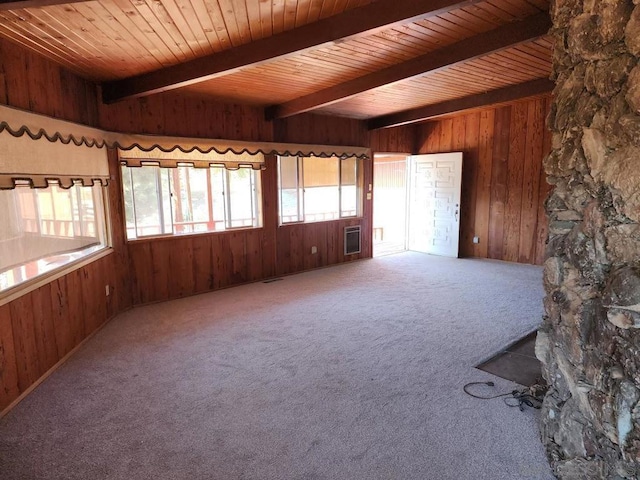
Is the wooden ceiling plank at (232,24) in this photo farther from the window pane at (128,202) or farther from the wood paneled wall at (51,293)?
the window pane at (128,202)

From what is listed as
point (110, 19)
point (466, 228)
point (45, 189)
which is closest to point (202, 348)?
point (45, 189)

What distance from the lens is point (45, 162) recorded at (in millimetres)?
2953

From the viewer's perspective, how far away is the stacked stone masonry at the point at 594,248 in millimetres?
1439

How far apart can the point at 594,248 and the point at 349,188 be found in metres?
5.21

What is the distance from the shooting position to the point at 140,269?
452cm

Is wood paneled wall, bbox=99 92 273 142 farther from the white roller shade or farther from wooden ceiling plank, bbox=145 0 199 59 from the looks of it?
wooden ceiling plank, bbox=145 0 199 59

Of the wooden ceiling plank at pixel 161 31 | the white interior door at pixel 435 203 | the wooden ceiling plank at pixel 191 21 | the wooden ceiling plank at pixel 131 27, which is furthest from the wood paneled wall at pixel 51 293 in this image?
the white interior door at pixel 435 203

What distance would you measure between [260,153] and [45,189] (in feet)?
8.90

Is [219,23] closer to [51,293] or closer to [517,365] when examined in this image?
[51,293]

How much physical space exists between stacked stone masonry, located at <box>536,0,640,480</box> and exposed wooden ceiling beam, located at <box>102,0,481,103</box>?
848 millimetres

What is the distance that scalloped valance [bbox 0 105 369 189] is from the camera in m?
2.64

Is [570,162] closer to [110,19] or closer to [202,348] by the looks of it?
[110,19]

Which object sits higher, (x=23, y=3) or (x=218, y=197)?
(x=23, y=3)

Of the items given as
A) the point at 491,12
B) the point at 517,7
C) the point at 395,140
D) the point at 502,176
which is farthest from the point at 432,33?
the point at 395,140
